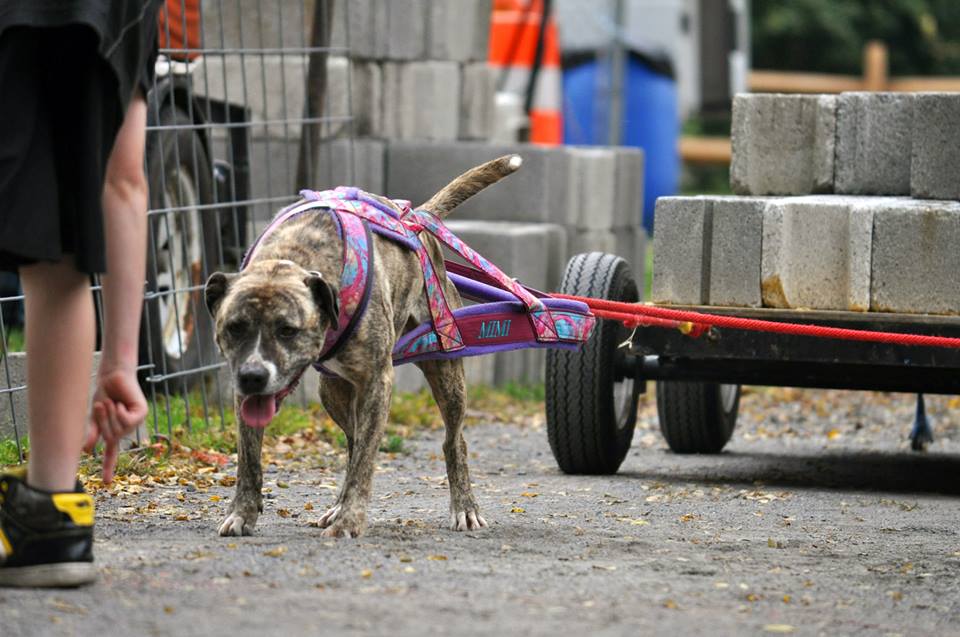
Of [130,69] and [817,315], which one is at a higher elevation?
[130,69]

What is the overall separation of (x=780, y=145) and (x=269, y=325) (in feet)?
9.22

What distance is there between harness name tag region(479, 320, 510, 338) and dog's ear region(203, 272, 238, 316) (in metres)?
1.03

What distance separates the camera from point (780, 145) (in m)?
6.70

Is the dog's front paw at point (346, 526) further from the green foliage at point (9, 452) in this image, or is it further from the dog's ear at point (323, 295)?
the green foliage at point (9, 452)

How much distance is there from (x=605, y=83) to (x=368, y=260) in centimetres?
1570

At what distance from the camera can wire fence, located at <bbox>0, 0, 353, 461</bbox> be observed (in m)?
7.34

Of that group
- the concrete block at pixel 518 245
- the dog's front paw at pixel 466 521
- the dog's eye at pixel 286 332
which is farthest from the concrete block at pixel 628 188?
the dog's eye at pixel 286 332

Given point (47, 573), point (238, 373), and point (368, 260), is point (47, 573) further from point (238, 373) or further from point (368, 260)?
point (368, 260)

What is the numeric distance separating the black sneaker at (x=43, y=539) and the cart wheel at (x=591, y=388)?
9.40ft

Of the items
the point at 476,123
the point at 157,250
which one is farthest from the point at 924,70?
the point at 157,250

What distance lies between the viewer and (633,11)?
22.2m

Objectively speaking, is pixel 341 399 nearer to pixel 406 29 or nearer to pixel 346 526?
pixel 346 526

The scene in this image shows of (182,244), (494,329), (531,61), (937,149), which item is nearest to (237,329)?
(494,329)

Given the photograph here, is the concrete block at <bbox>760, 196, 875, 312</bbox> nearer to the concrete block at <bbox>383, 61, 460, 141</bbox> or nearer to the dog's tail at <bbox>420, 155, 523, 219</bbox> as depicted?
the dog's tail at <bbox>420, 155, 523, 219</bbox>
